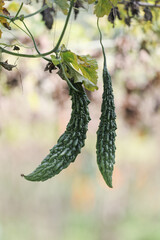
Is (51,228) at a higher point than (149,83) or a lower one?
lower

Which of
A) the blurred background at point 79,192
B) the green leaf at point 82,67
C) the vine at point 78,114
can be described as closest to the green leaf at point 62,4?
the vine at point 78,114

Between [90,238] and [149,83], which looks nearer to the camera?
[149,83]

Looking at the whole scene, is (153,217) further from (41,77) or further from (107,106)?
(107,106)

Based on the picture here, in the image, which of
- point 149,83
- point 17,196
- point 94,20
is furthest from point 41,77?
point 17,196

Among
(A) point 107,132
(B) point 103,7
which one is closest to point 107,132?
(A) point 107,132

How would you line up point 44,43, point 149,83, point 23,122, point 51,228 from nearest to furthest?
point 44,43 < point 149,83 < point 23,122 < point 51,228

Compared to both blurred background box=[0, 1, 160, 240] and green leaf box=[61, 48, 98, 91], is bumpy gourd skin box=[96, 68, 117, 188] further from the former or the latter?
blurred background box=[0, 1, 160, 240]

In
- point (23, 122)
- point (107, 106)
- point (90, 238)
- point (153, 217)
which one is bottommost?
point (107, 106)

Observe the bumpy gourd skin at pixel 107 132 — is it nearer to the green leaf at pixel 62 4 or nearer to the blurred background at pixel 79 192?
the green leaf at pixel 62 4
